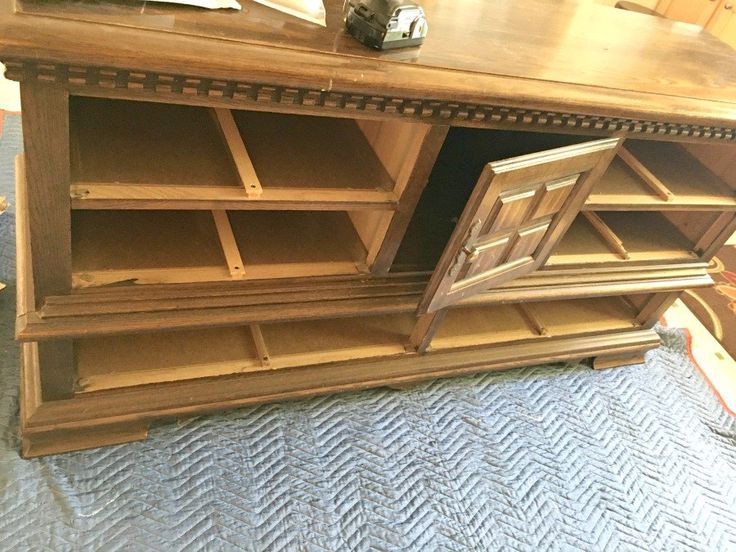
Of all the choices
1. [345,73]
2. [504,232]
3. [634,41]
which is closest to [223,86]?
[345,73]

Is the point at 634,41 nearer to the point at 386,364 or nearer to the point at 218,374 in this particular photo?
the point at 386,364

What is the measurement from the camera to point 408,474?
1022 mm

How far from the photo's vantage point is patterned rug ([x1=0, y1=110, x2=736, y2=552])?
0.87 m

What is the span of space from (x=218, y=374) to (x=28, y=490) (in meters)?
0.30

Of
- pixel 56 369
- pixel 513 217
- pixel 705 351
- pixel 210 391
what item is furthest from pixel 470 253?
pixel 705 351

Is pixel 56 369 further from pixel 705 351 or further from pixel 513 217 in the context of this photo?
pixel 705 351

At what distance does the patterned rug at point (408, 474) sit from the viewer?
87 centimetres

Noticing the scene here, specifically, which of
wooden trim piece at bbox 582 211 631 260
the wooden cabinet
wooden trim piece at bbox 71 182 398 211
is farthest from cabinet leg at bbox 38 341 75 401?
wooden trim piece at bbox 582 211 631 260

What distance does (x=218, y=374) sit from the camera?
960mm

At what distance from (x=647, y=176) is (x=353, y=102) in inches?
25.4

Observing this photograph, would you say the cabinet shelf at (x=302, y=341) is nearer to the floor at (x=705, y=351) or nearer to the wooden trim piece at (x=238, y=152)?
the floor at (x=705, y=351)

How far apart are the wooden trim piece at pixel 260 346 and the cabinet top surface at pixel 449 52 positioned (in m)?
0.48

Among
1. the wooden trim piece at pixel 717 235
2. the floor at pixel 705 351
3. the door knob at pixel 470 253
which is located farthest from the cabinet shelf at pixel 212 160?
the floor at pixel 705 351

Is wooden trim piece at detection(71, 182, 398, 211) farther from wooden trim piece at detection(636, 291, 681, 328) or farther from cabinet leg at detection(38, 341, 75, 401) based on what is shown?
wooden trim piece at detection(636, 291, 681, 328)
